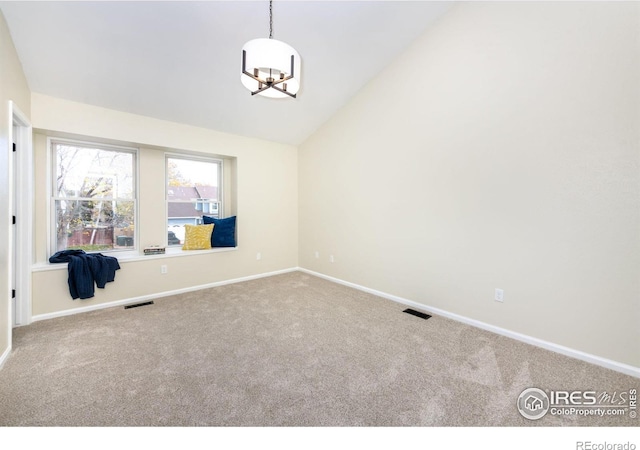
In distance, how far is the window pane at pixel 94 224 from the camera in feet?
10.9

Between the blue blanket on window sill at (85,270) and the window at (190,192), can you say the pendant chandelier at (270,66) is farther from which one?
the blue blanket on window sill at (85,270)

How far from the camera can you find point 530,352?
232cm

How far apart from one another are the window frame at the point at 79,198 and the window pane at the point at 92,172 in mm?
29

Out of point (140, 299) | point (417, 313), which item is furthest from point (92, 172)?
point (417, 313)

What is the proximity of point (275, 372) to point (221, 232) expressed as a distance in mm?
2795

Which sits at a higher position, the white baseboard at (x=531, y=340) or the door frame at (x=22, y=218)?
the door frame at (x=22, y=218)

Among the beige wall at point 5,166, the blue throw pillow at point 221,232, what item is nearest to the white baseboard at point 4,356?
the beige wall at point 5,166

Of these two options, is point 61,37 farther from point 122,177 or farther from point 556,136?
point 556,136

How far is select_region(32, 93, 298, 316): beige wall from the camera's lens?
3.03m

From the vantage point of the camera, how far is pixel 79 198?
132 inches

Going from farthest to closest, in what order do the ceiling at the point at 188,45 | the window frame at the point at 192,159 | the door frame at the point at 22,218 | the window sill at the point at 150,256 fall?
the window frame at the point at 192,159 < the window sill at the point at 150,256 < the door frame at the point at 22,218 < the ceiling at the point at 188,45

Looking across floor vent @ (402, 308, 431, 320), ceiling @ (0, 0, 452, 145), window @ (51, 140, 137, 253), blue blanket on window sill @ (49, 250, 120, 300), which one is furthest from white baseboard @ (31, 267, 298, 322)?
floor vent @ (402, 308, 431, 320)

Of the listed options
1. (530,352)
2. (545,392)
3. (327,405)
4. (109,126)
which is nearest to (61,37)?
(109,126)

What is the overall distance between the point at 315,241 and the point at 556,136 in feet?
11.4
